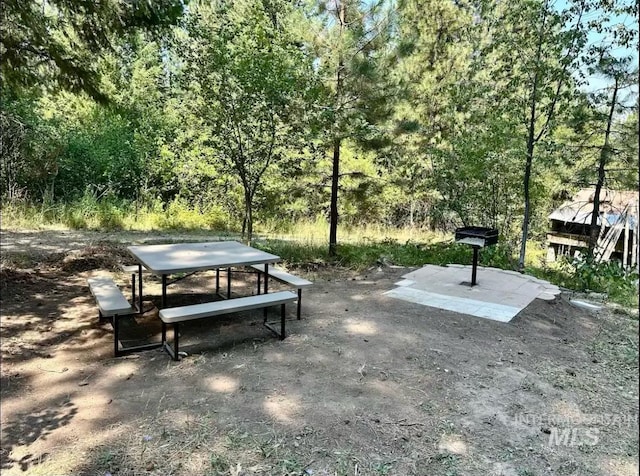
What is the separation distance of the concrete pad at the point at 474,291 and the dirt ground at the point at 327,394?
20 centimetres

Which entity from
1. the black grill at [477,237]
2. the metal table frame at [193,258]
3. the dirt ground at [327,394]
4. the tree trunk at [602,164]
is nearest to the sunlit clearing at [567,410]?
the dirt ground at [327,394]

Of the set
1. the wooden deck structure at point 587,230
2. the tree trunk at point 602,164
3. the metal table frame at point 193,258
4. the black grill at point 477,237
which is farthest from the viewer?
the tree trunk at point 602,164

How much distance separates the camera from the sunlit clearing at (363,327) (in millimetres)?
3582

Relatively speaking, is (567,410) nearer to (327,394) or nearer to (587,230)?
(327,394)

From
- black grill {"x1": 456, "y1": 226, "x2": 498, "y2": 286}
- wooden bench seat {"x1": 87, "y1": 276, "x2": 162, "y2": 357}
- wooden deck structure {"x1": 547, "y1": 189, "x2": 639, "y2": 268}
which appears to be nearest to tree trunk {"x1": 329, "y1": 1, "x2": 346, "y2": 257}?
black grill {"x1": 456, "y1": 226, "x2": 498, "y2": 286}

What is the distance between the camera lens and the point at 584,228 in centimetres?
955

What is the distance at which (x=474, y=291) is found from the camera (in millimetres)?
4828

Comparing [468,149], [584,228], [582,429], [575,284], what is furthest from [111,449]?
[584,228]

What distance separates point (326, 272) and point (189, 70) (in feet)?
11.3

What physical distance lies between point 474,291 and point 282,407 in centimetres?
304

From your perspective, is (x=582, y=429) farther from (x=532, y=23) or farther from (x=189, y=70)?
(x=189, y=70)

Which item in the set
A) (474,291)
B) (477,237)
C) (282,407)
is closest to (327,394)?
(282,407)

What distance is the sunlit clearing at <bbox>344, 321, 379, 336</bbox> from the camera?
→ 358 cm

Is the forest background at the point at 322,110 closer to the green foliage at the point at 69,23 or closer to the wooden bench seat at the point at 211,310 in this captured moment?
the green foliage at the point at 69,23
